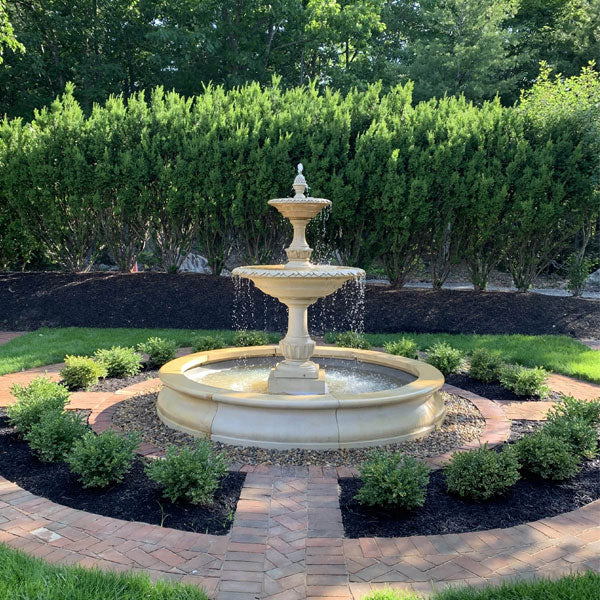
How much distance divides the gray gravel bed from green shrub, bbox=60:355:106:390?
78cm

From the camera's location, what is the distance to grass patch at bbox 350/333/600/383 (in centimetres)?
863

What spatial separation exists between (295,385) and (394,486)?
2.49m

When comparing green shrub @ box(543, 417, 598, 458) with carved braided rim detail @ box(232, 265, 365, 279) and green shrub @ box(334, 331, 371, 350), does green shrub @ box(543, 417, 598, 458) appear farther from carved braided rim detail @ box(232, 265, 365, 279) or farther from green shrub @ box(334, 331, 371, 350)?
green shrub @ box(334, 331, 371, 350)

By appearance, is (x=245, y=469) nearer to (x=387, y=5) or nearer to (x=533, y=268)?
(x=533, y=268)

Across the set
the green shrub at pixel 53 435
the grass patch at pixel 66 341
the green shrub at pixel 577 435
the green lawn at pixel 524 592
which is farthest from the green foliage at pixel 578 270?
the green shrub at pixel 53 435

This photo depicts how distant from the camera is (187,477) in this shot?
13.6 ft

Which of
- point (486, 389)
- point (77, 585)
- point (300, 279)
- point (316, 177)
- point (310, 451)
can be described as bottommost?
point (486, 389)

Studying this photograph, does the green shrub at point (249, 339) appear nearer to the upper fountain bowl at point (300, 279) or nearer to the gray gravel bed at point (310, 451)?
the gray gravel bed at point (310, 451)

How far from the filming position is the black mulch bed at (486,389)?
23.3ft

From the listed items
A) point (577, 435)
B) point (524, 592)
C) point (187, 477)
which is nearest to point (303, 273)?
point (187, 477)

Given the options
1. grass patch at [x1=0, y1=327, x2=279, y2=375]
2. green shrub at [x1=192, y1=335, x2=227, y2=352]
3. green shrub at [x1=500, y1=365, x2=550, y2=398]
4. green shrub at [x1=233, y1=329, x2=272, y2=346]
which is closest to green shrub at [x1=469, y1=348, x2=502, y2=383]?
green shrub at [x1=500, y1=365, x2=550, y2=398]

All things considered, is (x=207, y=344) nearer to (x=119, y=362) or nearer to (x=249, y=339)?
(x=249, y=339)

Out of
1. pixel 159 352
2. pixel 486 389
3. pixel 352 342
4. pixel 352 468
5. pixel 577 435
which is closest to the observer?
pixel 352 468

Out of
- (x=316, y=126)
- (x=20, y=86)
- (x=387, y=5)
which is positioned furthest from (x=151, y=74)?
(x=316, y=126)
